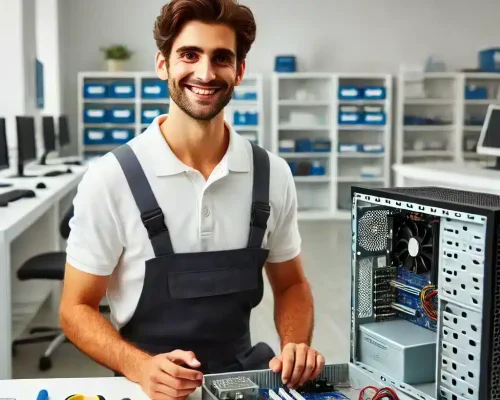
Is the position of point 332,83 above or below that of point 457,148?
above

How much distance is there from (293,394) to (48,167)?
4830mm

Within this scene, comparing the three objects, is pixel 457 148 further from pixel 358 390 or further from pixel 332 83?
pixel 358 390

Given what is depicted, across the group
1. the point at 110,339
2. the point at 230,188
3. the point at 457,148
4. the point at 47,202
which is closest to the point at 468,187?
the point at 47,202

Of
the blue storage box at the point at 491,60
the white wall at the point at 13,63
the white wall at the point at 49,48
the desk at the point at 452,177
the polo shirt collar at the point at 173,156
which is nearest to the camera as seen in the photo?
the polo shirt collar at the point at 173,156

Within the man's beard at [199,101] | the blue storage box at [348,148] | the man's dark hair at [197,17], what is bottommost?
the blue storage box at [348,148]

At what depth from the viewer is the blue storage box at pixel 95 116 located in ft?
26.1

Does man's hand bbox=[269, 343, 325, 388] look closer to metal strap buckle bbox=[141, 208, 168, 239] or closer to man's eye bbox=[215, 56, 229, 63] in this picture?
metal strap buckle bbox=[141, 208, 168, 239]

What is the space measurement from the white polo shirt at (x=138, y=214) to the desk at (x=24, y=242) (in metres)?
0.96

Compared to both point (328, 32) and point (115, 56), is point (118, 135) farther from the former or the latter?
point (328, 32)

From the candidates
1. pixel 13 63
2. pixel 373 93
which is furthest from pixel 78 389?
pixel 373 93

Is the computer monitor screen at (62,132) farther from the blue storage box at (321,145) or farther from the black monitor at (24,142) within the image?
the blue storage box at (321,145)

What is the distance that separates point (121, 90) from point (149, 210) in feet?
Result: 22.6

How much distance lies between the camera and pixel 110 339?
1319 millimetres

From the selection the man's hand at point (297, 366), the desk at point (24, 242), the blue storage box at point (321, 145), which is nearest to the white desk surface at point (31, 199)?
the desk at point (24, 242)
